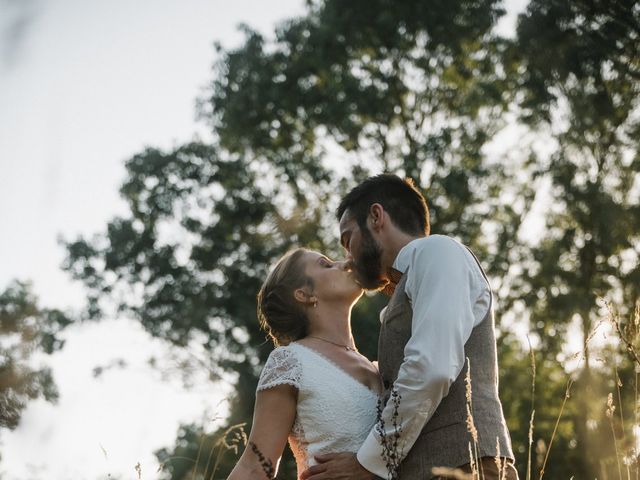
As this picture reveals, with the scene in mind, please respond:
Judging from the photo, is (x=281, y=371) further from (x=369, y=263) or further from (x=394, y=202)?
(x=394, y=202)

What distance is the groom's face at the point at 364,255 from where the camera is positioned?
3.24 meters

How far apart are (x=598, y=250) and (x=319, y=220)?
19.2ft

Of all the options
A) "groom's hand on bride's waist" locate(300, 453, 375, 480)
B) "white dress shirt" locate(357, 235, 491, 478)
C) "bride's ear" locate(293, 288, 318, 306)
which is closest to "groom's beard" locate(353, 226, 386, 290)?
"bride's ear" locate(293, 288, 318, 306)

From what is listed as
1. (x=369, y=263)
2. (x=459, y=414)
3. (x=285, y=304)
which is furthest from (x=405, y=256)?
(x=285, y=304)

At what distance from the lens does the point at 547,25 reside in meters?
14.7

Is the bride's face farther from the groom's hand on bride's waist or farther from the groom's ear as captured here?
the groom's hand on bride's waist

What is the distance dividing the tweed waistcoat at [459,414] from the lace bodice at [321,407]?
1.16ft

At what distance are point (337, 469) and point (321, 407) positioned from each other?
1.01 feet

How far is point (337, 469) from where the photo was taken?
2.88 m

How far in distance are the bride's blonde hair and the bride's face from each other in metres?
0.04

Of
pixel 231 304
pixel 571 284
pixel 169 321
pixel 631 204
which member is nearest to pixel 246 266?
pixel 231 304

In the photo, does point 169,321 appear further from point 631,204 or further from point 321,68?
point 631,204

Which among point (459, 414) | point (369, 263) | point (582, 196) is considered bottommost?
point (459, 414)

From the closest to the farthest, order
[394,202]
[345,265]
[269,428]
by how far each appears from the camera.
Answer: [269,428] < [394,202] < [345,265]
